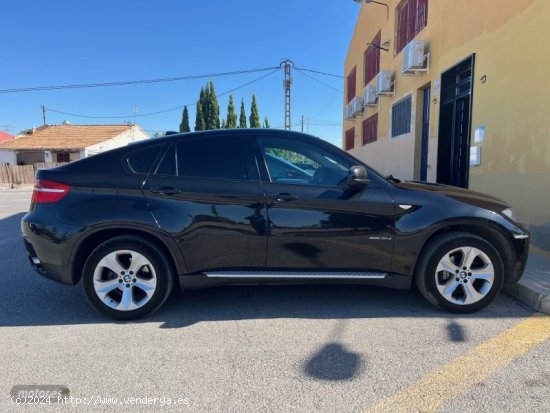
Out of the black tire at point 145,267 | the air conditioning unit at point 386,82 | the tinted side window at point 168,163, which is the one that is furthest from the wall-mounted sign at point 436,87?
the black tire at point 145,267

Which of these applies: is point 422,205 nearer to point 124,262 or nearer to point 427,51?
point 124,262

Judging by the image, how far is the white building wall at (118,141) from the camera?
35.0 m

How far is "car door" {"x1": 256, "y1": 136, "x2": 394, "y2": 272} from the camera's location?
3.50 metres

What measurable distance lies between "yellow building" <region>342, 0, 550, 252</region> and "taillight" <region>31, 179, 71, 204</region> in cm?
593

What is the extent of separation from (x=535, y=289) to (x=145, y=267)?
3743mm

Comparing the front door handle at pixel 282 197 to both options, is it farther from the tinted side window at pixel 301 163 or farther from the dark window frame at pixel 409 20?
the dark window frame at pixel 409 20

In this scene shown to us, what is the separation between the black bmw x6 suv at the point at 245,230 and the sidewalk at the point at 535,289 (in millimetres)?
417

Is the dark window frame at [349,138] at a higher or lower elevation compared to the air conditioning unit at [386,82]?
lower

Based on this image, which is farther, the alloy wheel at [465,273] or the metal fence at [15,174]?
the metal fence at [15,174]

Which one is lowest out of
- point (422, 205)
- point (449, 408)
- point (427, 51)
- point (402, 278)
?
point (449, 408)

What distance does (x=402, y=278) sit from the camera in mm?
3590

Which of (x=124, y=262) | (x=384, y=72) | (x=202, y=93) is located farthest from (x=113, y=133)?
(x=124, y=262)

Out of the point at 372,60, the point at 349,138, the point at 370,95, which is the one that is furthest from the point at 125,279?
the point at 349,138

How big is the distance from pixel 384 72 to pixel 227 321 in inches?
456
